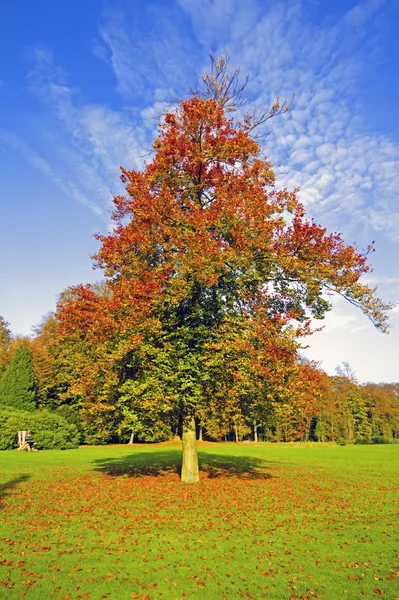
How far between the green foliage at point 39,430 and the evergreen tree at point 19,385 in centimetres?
747

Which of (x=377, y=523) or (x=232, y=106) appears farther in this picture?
(x=232, y=106)

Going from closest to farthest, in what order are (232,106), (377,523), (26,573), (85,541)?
(26,573)
(85,541)
(377,523)
(232,106)

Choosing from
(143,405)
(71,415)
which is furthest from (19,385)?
(143,405)

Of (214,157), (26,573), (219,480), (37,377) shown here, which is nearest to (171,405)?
(219,480)

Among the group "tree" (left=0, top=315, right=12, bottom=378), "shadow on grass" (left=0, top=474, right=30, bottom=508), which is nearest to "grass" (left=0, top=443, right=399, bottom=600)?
"shadow on grass" (left=0, top=474, right=30, bottom=508)

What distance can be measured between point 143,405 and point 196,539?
18.4ft

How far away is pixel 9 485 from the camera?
17.0 meters

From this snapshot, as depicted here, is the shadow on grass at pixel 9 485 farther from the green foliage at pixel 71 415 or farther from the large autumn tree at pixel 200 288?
the green foliage at pixel 71 415

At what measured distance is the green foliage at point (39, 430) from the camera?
35.6 metres

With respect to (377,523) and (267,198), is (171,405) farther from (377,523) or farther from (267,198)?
(267,198)

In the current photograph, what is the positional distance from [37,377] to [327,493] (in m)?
45.2

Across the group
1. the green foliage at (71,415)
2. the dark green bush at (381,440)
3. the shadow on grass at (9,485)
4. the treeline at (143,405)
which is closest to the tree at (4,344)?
the treeline at (143,405)

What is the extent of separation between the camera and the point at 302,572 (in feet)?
25.8

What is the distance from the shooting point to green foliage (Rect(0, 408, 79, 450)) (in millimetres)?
35594
